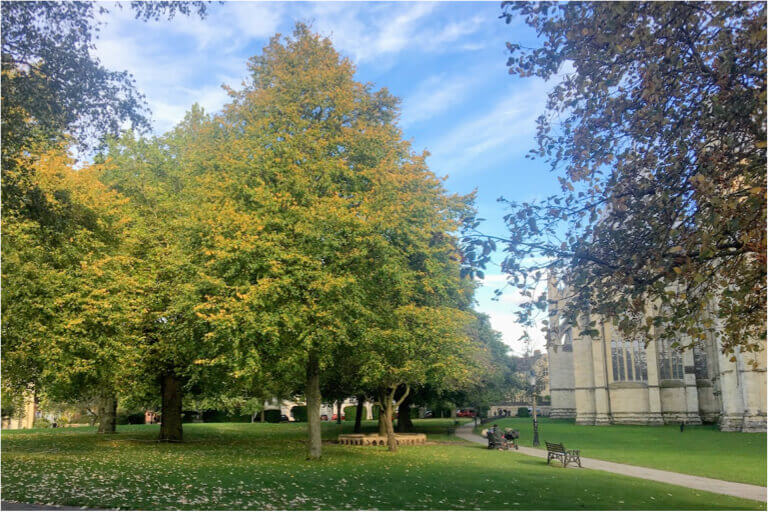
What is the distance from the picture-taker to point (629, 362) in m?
66.6

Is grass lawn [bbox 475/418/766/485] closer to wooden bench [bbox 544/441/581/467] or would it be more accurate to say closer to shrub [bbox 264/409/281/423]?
wooden bench [bbox 544/441/581/467]

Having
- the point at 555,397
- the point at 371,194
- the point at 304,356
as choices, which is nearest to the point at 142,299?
the point at 304,356

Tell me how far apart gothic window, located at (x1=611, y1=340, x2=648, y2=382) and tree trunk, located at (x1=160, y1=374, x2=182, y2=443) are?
51.1 m

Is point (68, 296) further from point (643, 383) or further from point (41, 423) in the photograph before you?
point (643, 383)

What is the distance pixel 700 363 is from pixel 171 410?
5975 cm

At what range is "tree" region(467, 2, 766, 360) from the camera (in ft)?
31.2

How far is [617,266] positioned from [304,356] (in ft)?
39.5

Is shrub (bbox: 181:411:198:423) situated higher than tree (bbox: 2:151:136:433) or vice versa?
tree (bbox: 2:151:136:433)

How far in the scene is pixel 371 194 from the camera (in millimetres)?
22062

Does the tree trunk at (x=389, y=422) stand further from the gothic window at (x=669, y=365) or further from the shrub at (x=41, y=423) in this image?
the shrub at (x=41, y=423)

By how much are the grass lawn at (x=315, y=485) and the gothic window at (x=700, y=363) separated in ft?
172

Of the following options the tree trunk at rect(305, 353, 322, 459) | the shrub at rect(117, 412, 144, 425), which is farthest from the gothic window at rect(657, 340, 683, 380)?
the shrub at rect(117, 412, 144, 425)

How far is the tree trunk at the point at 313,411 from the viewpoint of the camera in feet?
71.7

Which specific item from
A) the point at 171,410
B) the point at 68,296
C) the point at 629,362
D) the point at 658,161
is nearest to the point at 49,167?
the point at 68,296
